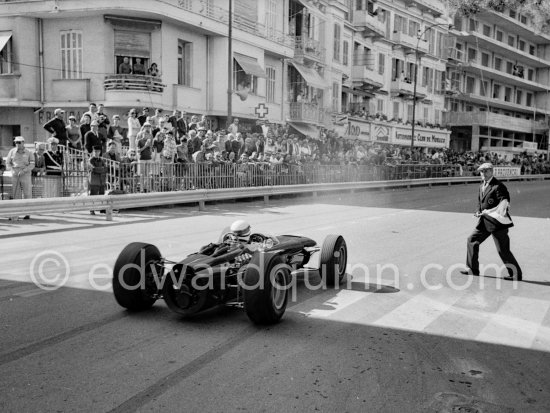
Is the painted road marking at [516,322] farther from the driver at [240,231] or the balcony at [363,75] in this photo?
the balcony at [363,75]

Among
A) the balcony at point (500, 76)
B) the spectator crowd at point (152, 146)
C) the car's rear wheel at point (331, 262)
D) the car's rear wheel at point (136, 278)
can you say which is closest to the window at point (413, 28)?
the balcony at point (500, 76)

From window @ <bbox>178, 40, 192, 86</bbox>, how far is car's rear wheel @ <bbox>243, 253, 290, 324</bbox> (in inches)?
886

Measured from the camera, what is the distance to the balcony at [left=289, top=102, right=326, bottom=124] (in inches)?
1363

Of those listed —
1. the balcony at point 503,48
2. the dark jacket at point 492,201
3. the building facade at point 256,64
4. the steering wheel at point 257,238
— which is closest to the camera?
the steering wheel at point 257,238

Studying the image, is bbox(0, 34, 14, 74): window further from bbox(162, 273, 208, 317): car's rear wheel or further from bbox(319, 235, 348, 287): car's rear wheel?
bbox(162, 273, 208, 317): car's rear wheel

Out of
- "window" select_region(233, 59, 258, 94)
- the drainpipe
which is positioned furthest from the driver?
"window" select_region(233, 59, 258, 94)

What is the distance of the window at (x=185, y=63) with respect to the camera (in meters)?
27.1

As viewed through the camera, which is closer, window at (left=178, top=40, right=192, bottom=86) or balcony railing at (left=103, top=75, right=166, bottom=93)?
balcony railing at (left=103, top=75, right=166, bottom=93)

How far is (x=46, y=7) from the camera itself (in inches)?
962

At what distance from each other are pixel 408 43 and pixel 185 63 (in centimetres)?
2680

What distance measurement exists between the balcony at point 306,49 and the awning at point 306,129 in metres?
3.87

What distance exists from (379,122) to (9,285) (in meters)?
38.3

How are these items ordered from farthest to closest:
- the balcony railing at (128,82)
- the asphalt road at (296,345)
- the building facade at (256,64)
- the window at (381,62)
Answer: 1. the window at (381,62)
2. the building facade at (256,64)
3. the balcony railing at (128,82)
4. the asphalt road at (296,345)

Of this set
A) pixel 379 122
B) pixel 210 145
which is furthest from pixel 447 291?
pixel 379 122
